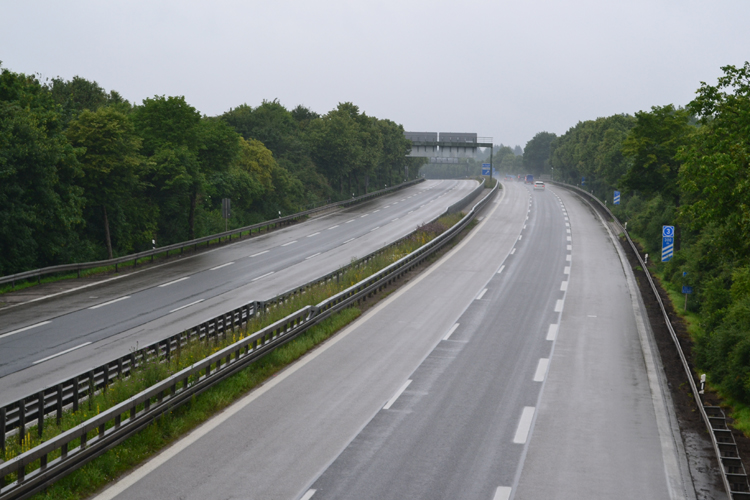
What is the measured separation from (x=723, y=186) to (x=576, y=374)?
6.20 m

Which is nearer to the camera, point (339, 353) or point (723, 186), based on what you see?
point (723, 186)

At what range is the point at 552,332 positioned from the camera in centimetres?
2256

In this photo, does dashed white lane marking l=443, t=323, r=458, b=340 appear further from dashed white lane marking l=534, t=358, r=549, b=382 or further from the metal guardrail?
the metal guardrail

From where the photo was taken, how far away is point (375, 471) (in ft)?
38.1

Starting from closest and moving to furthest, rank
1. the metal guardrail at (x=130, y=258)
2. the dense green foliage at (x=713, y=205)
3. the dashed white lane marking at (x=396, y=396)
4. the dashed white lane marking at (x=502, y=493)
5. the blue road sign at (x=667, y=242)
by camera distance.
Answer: the dashed white lane marking at (x=502, y=493)
the dashed white lane marking at (x=396, y=396)
the dense green foliage at (x=713, y=205)
the metal guardrail at (x=130, y=258)
the blue road sign at (x=667, y=242)

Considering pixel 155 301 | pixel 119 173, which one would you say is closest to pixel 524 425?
pixel 155 301

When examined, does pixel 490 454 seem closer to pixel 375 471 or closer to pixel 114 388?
pixel 375 471

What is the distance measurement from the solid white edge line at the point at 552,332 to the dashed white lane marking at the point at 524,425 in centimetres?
707

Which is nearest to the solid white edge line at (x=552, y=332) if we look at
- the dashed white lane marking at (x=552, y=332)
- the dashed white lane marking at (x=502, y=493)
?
the dashed white lane marking at (x=552, y=332)

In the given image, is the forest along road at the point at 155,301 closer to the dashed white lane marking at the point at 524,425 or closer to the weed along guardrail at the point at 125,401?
the weed along guardrail at the point at 125,401

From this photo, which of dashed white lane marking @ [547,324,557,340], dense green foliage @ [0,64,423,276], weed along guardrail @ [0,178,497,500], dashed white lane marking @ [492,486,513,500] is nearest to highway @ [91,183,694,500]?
dashed white lane marking @ [492,486,513,500]

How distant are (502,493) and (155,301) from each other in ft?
66.6

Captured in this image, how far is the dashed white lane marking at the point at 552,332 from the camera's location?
2189cm

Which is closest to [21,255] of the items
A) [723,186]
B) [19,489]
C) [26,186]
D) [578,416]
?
[26,186]
